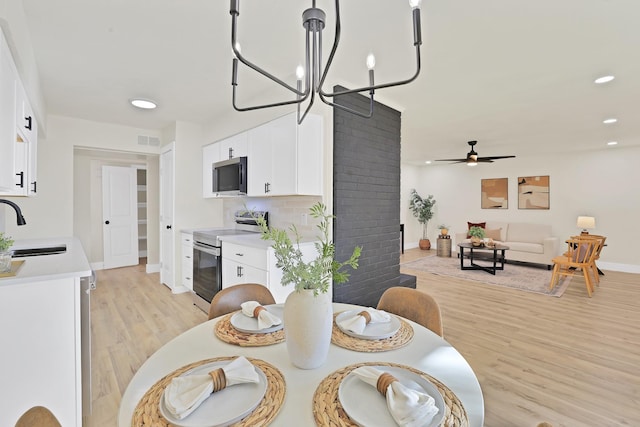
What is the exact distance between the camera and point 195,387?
0.82 metres

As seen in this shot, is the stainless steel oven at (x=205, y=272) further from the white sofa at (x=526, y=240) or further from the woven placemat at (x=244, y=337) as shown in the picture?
the white sofa at (x=526, y=240)

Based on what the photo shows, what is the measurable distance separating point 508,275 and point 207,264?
5116 mm

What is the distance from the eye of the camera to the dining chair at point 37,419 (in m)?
0.72

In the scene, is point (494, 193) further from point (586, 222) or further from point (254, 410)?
point (254, 410)

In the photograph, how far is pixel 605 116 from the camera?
3869 mm

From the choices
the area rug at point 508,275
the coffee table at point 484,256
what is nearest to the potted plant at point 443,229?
the area rug at point 508,275

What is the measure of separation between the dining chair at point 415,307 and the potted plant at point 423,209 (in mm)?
7178

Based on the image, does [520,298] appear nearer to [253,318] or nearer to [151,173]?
[253,318]

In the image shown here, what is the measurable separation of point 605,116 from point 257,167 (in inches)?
171

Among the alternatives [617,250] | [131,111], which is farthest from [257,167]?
[617,250]

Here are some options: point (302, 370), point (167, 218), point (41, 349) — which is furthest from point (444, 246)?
point (41, 349)

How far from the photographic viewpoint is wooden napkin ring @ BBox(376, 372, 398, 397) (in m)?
0.83

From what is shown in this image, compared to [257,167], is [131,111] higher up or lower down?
higher up

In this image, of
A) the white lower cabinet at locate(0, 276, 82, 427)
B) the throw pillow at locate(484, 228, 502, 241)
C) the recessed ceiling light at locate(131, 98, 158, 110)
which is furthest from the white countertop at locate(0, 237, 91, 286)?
the throw pillow at locate(484, 228, 502, 241)
